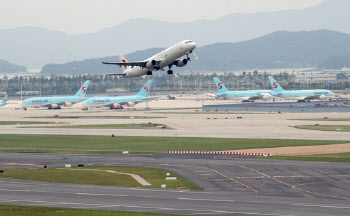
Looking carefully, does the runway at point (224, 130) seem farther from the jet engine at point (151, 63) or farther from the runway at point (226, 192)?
the runway at point (226, 192)

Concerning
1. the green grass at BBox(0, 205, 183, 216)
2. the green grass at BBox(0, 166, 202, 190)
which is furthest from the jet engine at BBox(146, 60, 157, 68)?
the green grass at BBox(0, 205, 183, 216)

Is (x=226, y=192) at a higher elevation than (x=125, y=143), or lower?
higher

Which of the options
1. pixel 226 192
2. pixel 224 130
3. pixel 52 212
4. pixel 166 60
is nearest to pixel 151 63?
pixel 166 60

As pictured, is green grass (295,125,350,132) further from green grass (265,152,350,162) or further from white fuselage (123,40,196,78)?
green grass (265,152,350,162)

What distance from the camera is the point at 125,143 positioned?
95.1 m

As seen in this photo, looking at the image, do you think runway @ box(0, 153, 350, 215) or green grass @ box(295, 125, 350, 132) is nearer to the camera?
runway @ box(0, 153, 350, 215)

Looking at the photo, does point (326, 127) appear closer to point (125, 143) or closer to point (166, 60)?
point (166, 60)

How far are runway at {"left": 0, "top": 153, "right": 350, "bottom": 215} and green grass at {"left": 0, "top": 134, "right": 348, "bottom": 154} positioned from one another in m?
16.4

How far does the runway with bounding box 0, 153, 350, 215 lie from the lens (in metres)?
44.7

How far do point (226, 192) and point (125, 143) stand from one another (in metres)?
45.2

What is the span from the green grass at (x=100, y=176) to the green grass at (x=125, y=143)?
18.9m

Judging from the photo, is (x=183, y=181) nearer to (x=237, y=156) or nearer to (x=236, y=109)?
(x=237, y=156)

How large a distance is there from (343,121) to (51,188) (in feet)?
294

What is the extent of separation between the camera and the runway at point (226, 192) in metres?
44.7
